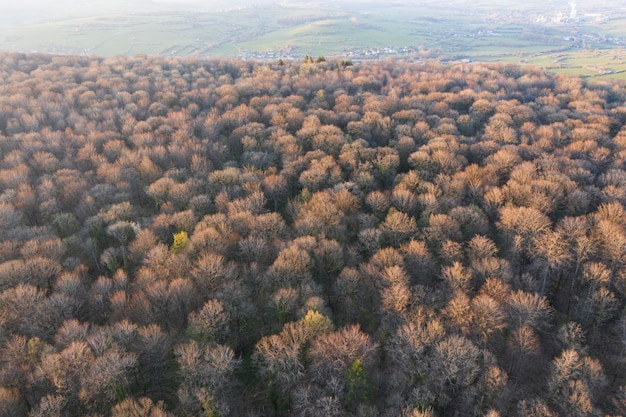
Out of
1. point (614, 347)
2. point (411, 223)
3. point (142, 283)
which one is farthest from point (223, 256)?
point (614, 347)

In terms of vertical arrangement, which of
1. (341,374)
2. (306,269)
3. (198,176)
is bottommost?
(341,374)

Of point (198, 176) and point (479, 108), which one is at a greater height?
point (479, 108)

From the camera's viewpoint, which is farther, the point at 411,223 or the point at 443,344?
the point at 411,223

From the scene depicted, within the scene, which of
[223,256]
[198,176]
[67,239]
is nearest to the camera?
[223,256]

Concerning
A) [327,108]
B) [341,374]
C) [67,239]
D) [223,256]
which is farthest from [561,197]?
[67,239]

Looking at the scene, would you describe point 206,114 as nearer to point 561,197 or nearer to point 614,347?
point 561,197

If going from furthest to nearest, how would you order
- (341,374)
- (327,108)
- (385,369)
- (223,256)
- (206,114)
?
1. (327,108)
2. (206,114)
3. (223,256)
4. (385,369)
5. (341,374)
